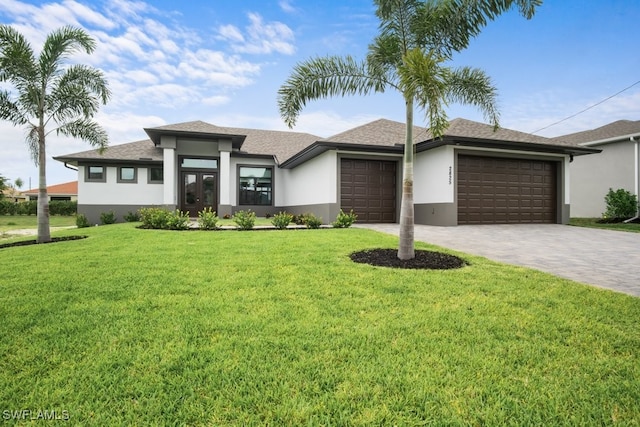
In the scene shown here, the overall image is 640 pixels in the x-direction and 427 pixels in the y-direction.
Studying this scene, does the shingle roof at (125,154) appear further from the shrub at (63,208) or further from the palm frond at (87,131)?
the shrub at (63,208)

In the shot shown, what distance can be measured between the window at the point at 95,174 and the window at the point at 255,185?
7.23m

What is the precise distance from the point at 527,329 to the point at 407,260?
289 cm

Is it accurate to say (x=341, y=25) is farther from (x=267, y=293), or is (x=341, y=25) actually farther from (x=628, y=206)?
(x=628, y=206)

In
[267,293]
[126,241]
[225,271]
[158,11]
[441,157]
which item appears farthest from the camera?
[441,157]

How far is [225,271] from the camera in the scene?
198 inches

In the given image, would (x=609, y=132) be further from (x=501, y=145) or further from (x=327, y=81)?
(x=327, y=81)

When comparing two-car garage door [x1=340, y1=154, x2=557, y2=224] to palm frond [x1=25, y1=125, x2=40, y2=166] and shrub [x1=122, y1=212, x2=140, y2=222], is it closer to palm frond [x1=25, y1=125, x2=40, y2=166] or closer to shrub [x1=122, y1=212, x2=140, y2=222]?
palm frond [x1=25, y1=125, x2=40, y2=166]

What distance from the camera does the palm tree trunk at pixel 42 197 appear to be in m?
9.38

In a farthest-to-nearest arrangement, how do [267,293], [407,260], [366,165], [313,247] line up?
[366,165], [313,247], [407,260], [267,293]

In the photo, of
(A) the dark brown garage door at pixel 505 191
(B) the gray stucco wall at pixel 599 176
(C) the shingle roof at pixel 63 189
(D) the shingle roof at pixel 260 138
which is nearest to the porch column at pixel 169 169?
(D) the shingle roof at pixel 260 138

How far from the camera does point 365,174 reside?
13.9 metres

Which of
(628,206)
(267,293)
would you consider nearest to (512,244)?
(267,293)

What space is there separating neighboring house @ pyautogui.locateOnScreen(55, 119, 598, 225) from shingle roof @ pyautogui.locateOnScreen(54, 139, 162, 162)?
5 cm

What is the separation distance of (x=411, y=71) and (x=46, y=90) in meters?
10.6
